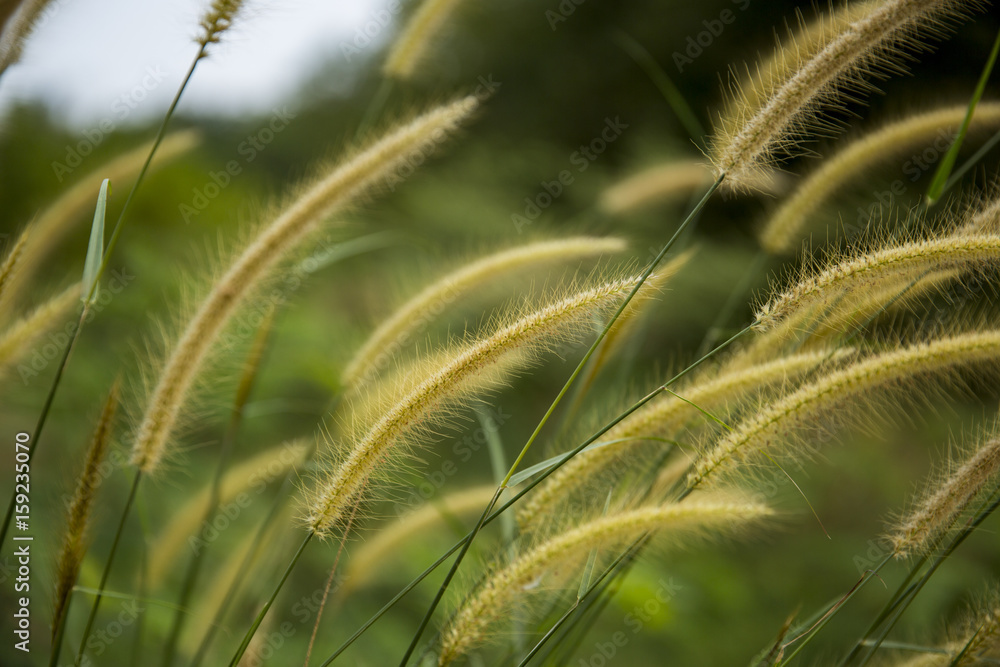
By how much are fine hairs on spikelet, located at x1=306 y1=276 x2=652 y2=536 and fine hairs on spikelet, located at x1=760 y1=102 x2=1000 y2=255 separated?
2.80 feet

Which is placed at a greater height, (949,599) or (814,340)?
(814,340)

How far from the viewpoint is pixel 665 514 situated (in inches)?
39.2

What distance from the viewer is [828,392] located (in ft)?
3.33

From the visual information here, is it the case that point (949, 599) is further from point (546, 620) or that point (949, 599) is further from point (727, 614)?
point (546, 620)

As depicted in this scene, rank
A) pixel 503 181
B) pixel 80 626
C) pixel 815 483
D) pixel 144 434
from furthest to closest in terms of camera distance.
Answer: pixel 503 181 < pixel 815 483 < pixel 80 626 < pixel 144 434

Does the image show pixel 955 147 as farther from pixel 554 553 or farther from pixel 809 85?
pixel 554 553

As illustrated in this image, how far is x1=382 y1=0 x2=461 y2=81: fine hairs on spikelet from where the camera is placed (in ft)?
5.84

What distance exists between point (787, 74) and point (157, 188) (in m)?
4.32

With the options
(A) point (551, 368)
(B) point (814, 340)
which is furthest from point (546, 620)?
(A) point (551, 368)

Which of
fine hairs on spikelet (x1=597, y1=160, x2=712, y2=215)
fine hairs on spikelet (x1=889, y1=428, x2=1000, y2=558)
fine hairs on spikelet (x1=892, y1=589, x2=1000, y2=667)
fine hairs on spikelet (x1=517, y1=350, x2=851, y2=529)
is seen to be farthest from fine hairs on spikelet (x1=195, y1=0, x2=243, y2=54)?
fine hairs on spikelet (x1=892, y1=589, x2=1000, y2=667)

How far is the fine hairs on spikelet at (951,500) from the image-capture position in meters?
1.04
